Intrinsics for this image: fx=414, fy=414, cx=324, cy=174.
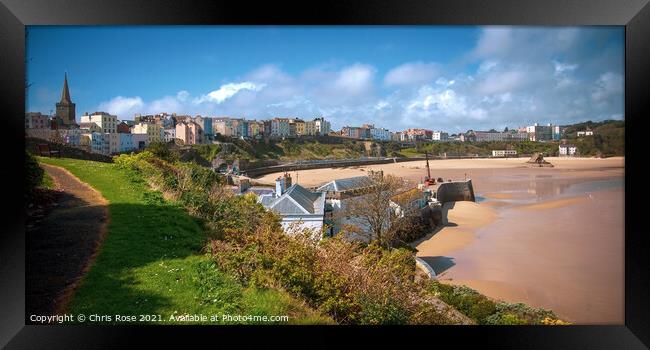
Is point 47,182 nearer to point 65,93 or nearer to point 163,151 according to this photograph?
point 65,93

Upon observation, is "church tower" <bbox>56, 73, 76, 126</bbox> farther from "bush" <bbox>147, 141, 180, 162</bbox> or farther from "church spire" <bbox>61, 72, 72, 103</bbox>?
"bush" <bbox>147, 141, 180, 162</bbox>

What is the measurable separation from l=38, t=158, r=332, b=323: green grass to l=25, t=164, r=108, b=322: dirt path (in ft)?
0.35

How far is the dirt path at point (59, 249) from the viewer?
3092mm

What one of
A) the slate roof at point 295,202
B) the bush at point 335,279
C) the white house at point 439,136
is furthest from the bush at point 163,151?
the white house at point 439,136

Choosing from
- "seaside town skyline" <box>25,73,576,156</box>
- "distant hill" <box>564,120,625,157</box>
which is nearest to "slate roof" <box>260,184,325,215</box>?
"seaside town skyline" <box>25,73,576,156</box>

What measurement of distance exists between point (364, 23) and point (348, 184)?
83.0 inches

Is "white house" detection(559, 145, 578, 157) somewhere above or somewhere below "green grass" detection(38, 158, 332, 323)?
above

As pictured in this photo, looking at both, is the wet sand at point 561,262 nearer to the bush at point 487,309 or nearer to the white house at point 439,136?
the bush at point 487,309

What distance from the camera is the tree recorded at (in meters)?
4.43

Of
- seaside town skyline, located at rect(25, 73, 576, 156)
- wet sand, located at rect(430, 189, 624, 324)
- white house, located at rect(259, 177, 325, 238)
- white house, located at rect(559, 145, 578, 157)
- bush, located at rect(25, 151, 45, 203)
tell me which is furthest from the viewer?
white house, located at rect(559, 145, 578, 157)

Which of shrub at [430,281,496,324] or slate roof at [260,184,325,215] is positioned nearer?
shrub at [430,281,496,324]

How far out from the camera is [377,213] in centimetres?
475

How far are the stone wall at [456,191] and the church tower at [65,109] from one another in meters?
4.68

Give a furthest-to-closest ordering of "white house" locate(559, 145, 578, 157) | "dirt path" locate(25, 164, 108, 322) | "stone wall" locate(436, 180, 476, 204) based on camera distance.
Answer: "stone wall" locate(436, 180, 476, 204) < "white house" locate(559, 145, 578, 157) < "dirt path" locate(25, 164, 108, 322)
